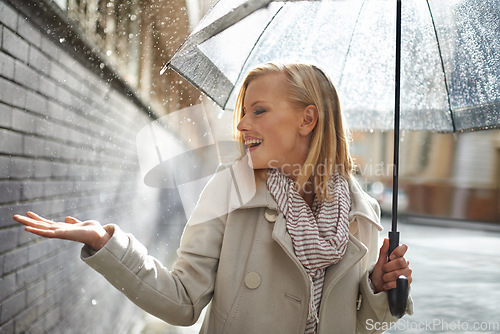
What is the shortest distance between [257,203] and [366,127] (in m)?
1.18

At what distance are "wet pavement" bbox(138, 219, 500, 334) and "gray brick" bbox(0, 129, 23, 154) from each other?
185 centimetres

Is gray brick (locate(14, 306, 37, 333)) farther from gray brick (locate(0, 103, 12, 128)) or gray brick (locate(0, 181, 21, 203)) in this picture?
gray brick (locate(0, 103, 12, 128))

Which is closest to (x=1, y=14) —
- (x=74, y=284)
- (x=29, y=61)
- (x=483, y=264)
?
(x=29, y=61)

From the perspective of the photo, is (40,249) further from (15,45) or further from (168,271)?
(168,271)

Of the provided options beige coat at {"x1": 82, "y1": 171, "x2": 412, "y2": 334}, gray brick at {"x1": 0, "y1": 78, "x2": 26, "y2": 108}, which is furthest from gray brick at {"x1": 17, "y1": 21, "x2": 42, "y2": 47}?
beige coat at {"x1": 82, "y1": 171, "x2": 412, "y2": 334}

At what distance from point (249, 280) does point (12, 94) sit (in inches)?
61.4

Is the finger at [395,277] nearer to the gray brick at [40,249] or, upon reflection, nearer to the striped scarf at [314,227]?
the striped scarf at [314,227]

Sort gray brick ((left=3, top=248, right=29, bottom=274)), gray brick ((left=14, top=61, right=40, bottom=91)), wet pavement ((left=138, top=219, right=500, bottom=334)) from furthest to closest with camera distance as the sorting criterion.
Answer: wet pavement ((left=138, top=219, right=500, bottom=334)) → gray brick ((left=14, top=61, right=40, bottom=91)) → gray brick ((left=3, top=248, right=29, bottom=274))

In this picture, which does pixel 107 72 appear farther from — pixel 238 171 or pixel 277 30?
pixel 238 171

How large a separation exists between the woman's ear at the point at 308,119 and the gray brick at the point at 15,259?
1.58 meters


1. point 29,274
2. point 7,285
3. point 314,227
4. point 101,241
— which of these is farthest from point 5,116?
point 314,227

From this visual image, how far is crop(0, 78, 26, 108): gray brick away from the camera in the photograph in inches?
96.5

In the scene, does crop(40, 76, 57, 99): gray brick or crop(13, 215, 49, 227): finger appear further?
crop(40, 76, 57, 99): gray brick

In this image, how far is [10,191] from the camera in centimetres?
255
